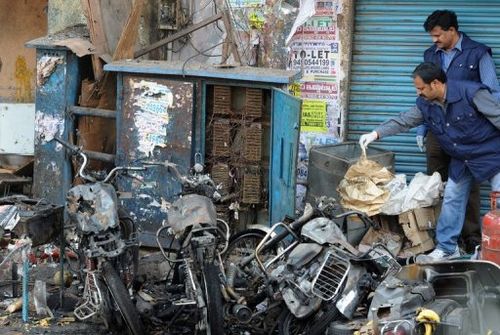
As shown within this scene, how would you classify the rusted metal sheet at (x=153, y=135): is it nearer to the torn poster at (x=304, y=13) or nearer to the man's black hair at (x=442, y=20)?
the torn poster at (x=304, y=13)

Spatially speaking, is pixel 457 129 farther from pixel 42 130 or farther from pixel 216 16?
pixel 42 130

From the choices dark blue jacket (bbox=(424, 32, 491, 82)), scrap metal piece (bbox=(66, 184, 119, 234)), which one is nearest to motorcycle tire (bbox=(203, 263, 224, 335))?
scrap metal piece (bbox=(66, 184, 119, 234))

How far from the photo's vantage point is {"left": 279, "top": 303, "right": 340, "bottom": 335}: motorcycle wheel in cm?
650

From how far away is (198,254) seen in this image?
650cm

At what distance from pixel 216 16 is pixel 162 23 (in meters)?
1.15

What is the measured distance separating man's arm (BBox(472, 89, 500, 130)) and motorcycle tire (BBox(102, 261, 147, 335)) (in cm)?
344

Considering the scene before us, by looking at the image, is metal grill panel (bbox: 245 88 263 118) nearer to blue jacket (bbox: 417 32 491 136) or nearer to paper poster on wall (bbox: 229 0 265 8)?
paper poster on wall (bbox: 229 0 265 8)

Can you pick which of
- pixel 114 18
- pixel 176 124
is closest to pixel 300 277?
pixel 176 124

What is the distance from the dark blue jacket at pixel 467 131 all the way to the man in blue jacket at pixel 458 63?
0.48m

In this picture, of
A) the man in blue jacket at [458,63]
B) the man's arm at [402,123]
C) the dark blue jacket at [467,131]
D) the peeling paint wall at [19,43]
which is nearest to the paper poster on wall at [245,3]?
the man in blue jacket at [458,63]

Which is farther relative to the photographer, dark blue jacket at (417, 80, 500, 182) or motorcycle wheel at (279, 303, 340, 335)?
dark blue jacket at (417, 80, 500, 182)

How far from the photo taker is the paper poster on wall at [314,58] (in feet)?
31.7

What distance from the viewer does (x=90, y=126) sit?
949 cm

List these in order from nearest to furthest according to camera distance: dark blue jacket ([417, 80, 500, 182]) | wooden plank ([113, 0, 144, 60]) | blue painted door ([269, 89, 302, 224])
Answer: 1. dark blue jacket ([417, 80, 500, 182])
2. blue painted door ([269, 89, 302, 224])
3. wooden plank ([113, 0, 144, 60])
